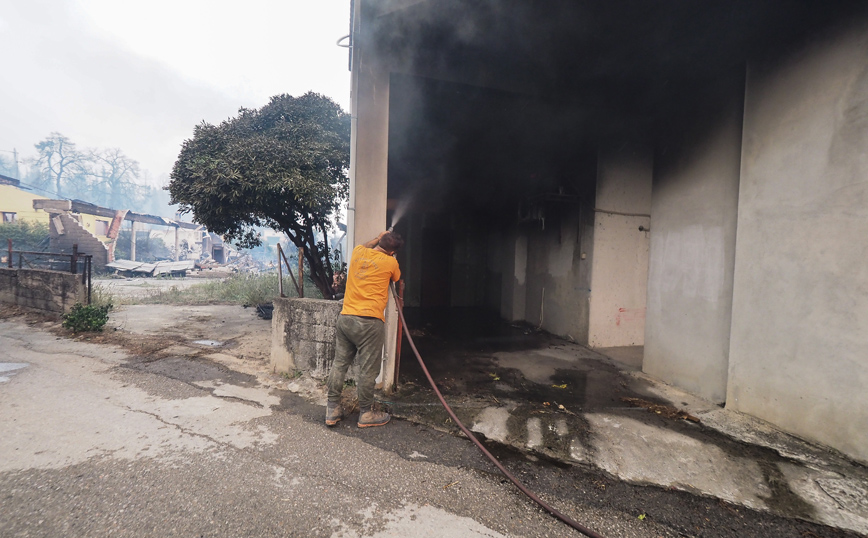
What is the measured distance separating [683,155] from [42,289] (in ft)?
37.9

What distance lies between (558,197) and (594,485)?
515cm

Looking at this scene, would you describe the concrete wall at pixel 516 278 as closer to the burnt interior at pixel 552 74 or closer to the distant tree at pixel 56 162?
the burnt interior at pixel 552 74

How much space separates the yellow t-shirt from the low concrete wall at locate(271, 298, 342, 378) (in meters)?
0.96

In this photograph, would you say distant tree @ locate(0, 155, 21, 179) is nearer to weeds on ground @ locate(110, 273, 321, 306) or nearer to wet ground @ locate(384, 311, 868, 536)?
weeds on ground @ locate(110, 273, 321, 306)

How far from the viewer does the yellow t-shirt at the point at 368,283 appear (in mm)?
3230

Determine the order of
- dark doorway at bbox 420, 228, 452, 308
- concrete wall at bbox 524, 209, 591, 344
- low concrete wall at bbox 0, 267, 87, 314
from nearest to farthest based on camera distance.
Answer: concrete wall at bbox 524, 209, 591, 344, low concrete wall at bbox 0, 267, 87, 314, dark doorway at bbox 420, 228, 452, 308

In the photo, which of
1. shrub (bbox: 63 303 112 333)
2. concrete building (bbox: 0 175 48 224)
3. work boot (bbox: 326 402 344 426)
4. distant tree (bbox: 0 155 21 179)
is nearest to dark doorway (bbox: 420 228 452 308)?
shrub (bbox: 63 303 112 333)

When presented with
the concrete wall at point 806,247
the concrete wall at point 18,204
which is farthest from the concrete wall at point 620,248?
the concrete wall at point 18,204

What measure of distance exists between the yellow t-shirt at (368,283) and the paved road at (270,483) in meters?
1.05

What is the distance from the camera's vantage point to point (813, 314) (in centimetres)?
313

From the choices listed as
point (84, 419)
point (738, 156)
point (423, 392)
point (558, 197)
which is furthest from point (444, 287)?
point (84, 419)

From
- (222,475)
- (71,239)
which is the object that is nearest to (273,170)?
(222,475)

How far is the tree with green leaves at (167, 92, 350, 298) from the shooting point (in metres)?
6.38

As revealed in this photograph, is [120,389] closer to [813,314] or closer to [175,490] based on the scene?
[175,490]
